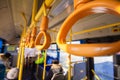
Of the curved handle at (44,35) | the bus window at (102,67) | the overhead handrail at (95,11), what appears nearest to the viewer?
the overhead handrail at (95,11)

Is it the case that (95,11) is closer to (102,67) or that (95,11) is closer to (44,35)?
(44,35)

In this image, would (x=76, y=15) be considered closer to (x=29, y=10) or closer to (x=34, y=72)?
(x=29, y=10)

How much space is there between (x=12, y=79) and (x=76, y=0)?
274 centimetres

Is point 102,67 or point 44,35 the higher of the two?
point 44,35

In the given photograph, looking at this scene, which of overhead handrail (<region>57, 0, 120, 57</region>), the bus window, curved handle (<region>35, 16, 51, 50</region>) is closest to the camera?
overhead handrail (<region>57, 0, 120, 57</region>)

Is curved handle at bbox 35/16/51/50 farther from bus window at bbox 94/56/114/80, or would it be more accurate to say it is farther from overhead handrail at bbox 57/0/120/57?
bus window at bbox 94/56/114/80

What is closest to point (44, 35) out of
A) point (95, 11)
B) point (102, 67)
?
point (95, 11)

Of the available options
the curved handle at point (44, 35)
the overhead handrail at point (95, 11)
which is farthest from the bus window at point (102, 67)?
the overhead handrail at point (95, 11)

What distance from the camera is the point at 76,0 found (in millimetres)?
339

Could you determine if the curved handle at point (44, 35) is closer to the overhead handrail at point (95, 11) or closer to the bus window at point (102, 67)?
the overhead handrail at point (95, 11)

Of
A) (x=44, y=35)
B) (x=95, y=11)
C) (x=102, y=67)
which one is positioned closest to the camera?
(x=95, y=11)

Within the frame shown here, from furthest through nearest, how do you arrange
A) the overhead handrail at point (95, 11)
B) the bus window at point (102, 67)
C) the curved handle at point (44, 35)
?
the bus window at point (102, 67) < the curved handle at point (44, 35) < the overhead handrail at point (95, 11)

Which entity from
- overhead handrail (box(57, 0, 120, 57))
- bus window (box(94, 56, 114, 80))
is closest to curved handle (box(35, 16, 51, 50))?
overhead handrail (box(57, 0, 120, 57))

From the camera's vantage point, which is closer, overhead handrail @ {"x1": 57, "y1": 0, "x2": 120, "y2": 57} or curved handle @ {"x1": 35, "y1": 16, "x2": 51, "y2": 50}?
overhead handrail @ {"x1": 57, "y1": 0, "x2": 120, "y2": 57}
